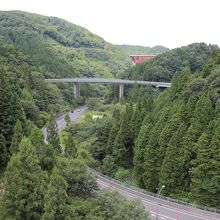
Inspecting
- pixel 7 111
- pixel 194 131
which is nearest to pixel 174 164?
pixel 194 131

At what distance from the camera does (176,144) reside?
48.0 metres

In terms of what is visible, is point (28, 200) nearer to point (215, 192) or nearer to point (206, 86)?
point (215, 192)

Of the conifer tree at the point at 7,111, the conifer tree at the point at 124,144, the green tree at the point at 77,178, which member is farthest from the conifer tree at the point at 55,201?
the conifer tree at the point at 124,144

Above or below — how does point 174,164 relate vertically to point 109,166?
above

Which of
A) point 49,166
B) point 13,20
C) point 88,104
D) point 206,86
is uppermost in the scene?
point 13,20

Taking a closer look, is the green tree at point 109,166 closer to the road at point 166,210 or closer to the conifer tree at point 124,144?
the conifer tree at point 124,144

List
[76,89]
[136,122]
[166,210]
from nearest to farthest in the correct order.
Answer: [166,210] < [136,122] < [76,89]

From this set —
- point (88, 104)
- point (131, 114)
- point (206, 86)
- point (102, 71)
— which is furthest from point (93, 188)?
point (102, 71)

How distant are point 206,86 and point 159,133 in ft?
28.4

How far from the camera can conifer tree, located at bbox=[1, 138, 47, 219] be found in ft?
93.0

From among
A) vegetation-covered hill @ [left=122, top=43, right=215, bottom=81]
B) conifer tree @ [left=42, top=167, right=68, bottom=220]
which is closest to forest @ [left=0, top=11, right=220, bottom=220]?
conifer tree @ [left=42, top=167, right=68, bottom=220]

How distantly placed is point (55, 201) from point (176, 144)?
2502 cm

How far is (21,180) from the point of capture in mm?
28516

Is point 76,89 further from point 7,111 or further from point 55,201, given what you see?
point 55,201
